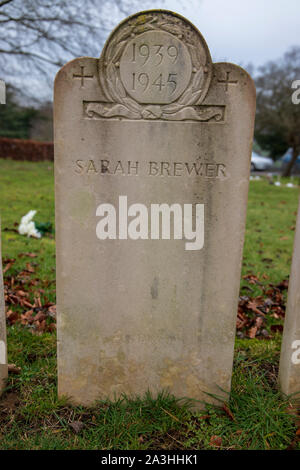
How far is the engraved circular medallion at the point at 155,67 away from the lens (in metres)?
2.19

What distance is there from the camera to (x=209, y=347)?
8.45 ft

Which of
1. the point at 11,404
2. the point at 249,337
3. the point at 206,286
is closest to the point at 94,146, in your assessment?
the point at 206,286

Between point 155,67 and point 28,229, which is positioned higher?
point 155,67

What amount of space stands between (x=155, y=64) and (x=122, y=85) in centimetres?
24

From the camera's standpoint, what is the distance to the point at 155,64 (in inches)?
87.4

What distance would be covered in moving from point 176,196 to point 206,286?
66 centimetres

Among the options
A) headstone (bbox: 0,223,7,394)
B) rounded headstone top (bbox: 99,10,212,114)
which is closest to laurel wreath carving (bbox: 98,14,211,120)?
rounded headstone top (bbox: 99,10,212,114)

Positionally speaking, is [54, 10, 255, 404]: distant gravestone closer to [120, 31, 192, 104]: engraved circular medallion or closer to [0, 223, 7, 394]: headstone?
[120, 31, 192, 104]: engraved circular medallion

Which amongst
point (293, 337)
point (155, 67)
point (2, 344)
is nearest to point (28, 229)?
point (2, 344)

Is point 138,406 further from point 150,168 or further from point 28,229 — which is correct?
point 28,229

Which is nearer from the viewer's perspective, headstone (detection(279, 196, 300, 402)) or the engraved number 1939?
the engraved number 1939

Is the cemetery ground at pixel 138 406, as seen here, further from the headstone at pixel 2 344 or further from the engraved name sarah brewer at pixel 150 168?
the engraved name sarah brewer at pixel 150 168

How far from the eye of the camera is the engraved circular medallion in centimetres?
219
